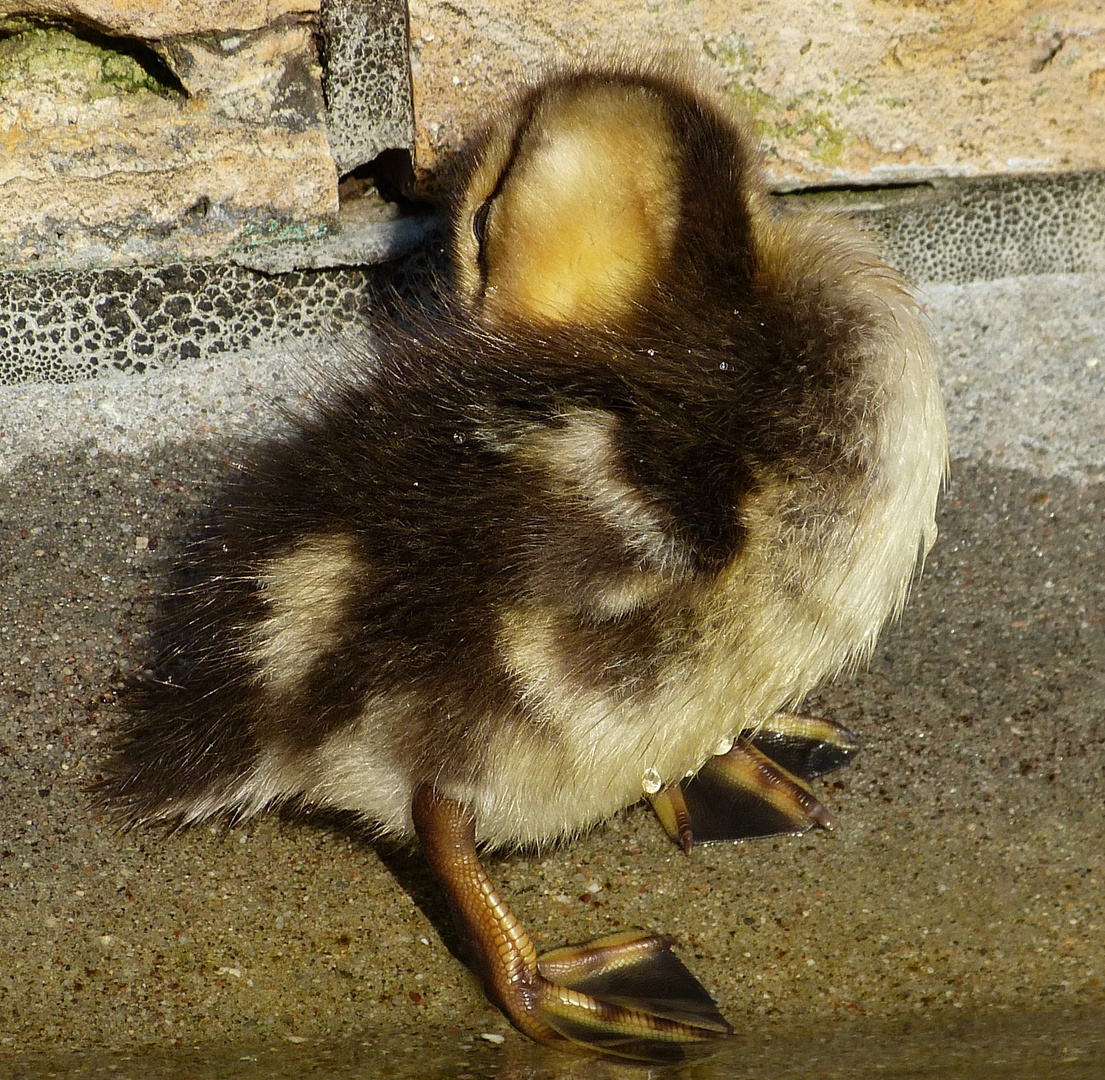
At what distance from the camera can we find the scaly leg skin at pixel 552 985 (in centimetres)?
129

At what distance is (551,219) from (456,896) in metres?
0.72

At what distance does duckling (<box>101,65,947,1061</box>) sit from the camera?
1.23 m

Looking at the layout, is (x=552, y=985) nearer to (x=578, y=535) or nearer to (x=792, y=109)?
(x=578, y=535)

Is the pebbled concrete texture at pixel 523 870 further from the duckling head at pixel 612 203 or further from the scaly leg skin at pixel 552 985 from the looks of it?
Result: the duckling head at pixel 612 203

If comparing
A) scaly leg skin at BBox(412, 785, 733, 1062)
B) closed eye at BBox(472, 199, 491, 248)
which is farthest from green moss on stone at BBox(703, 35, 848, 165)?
scaly leg skin at BBox(412, 785, 733, 1062)

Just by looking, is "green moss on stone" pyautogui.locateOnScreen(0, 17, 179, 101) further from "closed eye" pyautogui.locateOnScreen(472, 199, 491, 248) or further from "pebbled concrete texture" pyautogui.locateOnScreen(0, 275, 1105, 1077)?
"closed eye" pyautogui.locateOnScreen(472, 199, 491, 248)

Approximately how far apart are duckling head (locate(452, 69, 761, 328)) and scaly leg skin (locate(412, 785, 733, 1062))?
546 millimetres

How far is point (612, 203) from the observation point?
1319 millimetres

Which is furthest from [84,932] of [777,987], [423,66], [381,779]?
[423,66]

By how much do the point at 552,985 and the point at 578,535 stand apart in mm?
471

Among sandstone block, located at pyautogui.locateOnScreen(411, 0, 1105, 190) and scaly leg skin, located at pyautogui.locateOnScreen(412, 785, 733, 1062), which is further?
sandstone block, located at pyautogui.locateOnScreen(411, 0, 1105, 190)

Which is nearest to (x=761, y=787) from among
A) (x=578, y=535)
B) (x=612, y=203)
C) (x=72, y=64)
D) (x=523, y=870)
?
(x=523, y=870)

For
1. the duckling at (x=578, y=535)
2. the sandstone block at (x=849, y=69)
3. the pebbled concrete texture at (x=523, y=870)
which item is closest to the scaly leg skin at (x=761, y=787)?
the pebbled concrete texture at (x=523, y=870)

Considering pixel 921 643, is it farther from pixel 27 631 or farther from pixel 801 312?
pixel 27 631
